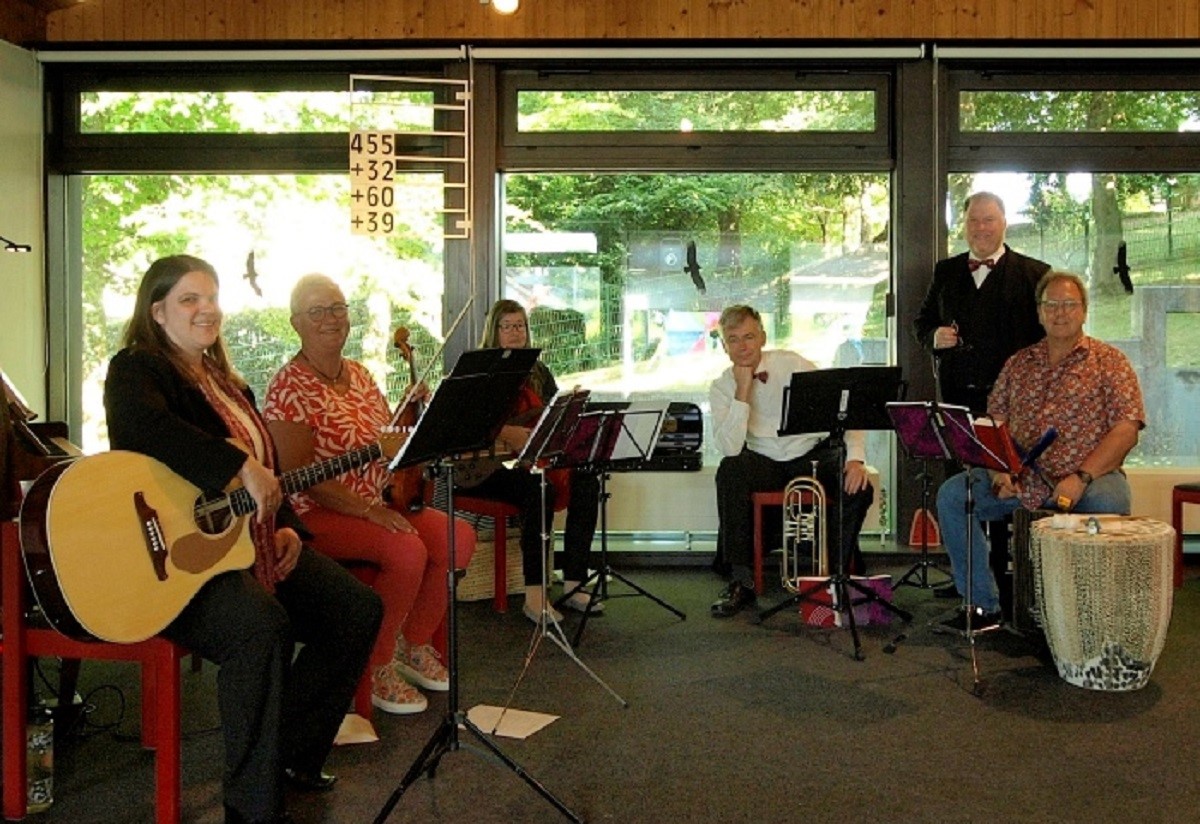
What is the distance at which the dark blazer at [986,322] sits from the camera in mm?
5363

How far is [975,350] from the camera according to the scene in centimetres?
541

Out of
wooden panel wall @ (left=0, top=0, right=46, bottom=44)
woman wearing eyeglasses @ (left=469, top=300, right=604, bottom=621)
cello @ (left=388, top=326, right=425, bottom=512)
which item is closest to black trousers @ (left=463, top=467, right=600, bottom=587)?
woman wearing eyeglasses @ (left=469, top=300, right=604, bottom=621)

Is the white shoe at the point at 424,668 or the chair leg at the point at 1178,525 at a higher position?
the chair leg at the point at 1178,525

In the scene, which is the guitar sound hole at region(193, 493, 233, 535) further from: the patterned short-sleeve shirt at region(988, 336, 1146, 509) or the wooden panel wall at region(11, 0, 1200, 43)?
the wooden panel wall at region(11, 0, 1200, 43)

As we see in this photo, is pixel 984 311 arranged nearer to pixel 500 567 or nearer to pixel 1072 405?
pixel 1072 405

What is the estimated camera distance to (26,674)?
10.3 feet

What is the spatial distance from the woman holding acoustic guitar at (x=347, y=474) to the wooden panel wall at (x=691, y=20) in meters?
2.69

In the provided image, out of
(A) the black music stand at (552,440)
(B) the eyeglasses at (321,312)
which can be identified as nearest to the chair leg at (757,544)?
(A) the black music stand at (552,440)

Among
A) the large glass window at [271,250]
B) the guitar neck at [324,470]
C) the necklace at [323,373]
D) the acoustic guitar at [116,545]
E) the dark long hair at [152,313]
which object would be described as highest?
the large glass window at [271,250]

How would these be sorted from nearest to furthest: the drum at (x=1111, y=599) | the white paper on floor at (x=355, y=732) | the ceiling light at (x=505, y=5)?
the white paper on floor at (x=355, y=732)
the drum at (x=1111, y=599)
the ceiling light at (x=505, y=5)

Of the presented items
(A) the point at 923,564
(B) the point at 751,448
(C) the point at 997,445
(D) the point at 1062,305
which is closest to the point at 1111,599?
(C) the point at 997,445

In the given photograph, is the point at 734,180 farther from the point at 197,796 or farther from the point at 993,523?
the point at 197,796

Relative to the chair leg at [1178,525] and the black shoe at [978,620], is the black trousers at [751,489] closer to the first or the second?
the black shoe at [978,620]

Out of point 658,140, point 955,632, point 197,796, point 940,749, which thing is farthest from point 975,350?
point 197,796
